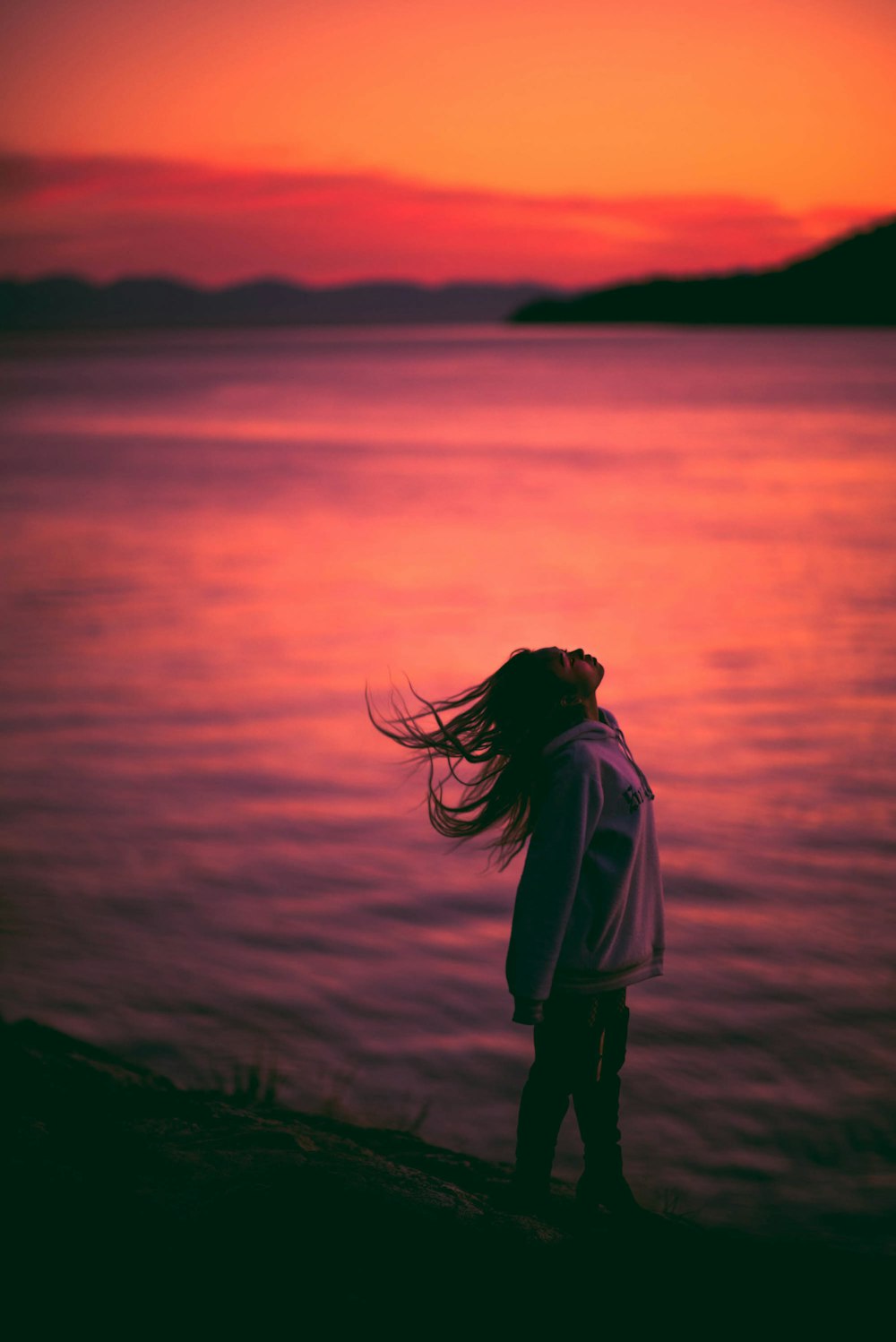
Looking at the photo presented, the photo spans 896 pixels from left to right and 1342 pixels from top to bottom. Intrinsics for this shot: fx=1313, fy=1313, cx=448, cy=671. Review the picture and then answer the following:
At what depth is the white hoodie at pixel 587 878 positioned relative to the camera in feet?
9.43

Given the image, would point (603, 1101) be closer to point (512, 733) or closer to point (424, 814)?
point (512, 733)

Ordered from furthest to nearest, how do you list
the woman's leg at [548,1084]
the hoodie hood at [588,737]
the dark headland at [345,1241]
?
1. the woman's leg at [548,1084]
2. the hoodie hood at [588,737]
3. the dark headland at [345,1241]

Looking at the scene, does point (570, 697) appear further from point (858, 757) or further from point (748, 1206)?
point (858, 757)

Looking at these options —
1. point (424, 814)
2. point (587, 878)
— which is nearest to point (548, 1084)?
point (587, 878)

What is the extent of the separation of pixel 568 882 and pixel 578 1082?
1.85 ft

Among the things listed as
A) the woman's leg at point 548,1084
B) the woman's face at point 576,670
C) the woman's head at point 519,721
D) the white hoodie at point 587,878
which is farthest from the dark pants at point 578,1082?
the woman's face at point 576,670

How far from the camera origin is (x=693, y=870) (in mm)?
7539

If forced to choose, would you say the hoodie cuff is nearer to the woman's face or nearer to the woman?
the woman

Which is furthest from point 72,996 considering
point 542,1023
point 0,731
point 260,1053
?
point 0,731

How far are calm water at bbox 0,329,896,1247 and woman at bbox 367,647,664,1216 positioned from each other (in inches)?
68.5

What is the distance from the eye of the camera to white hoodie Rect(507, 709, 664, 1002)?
288 cm

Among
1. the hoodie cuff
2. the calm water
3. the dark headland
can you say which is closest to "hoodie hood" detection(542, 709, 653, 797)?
the hoodie cuff

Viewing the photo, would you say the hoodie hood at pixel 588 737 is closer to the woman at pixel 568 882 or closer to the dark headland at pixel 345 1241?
the woman at pixel 568 882

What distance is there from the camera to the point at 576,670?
3045 mm
